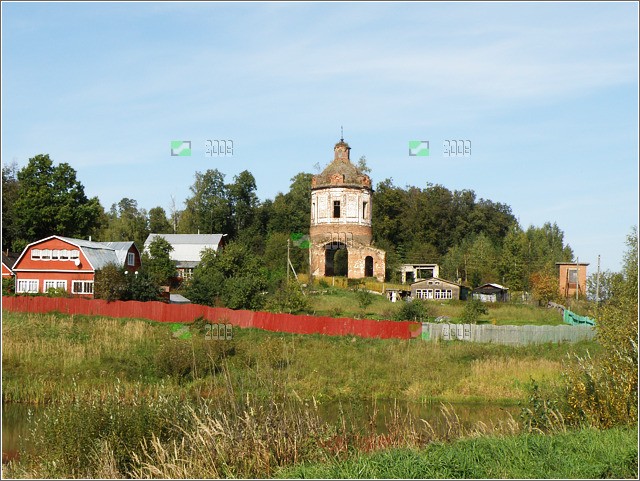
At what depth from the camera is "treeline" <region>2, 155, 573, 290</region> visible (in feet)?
167

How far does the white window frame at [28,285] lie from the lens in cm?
4106

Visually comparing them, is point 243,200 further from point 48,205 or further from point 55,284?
point 55,284

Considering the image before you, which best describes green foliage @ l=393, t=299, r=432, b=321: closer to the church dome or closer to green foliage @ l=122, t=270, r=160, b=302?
green foliage @ l=122, t=270, r=160, b=302

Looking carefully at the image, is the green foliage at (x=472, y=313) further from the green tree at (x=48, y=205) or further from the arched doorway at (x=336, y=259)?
the green tree at (x=48, y=205)

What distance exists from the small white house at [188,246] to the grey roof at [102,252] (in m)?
12.3

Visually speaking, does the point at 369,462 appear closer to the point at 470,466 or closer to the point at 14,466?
the point at 470,466

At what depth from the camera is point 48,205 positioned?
165 ft

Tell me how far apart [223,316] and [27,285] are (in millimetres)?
15078

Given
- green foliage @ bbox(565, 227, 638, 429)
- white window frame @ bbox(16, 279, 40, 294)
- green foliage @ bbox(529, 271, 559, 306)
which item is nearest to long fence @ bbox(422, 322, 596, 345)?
green foliage @ bbox(565, 227, 638, 429)

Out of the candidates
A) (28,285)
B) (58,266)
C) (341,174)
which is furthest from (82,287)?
(341,174)

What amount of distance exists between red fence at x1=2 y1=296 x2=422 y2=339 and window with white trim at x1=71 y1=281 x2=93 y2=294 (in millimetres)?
7069

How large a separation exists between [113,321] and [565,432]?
22749 millimetres

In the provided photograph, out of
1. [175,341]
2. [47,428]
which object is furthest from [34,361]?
[47,428]

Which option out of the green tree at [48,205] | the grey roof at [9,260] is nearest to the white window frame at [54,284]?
the grey roof at [9,260]
